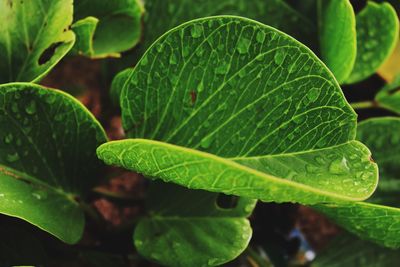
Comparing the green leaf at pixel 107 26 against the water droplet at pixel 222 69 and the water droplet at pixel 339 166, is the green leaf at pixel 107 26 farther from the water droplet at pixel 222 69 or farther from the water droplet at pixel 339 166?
Answer: the water droplet at pixel 339 166

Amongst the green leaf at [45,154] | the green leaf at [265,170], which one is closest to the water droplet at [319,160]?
the green leaf at [265,170]

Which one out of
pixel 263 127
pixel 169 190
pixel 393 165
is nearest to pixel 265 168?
pixel 263 127

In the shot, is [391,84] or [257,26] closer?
[257,26]

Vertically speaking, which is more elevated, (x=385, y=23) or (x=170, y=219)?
(x=385, y=23)

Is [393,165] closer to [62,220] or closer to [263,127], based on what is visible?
[263,127]

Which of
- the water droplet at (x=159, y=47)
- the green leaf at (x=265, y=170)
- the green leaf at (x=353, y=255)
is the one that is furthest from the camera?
the green leaf at (x=353, y=255)

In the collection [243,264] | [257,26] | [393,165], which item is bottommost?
[243,264]
